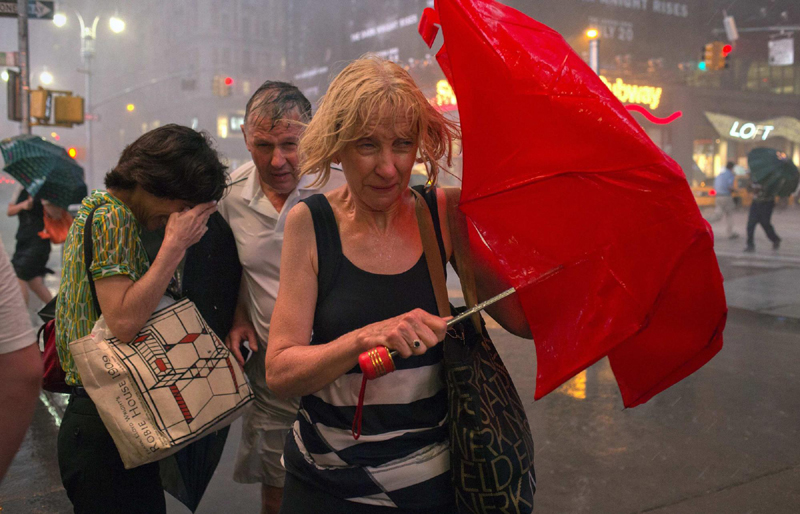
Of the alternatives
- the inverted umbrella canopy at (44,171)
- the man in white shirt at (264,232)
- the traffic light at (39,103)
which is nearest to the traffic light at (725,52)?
the inverted umbrella canopy at (44,171)

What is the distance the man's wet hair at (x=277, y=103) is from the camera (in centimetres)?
251

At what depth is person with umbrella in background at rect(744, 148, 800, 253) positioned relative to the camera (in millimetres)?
13961

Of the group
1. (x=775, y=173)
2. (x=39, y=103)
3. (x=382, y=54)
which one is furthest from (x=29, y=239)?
(x=775, y=173)

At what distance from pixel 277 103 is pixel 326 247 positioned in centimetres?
113

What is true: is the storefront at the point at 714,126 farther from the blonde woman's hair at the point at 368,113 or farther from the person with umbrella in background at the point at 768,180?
the blonde woman's hair at the point at 368,113

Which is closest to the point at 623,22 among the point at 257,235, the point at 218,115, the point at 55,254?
the point at 55,254

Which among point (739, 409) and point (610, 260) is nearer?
point (610, 260)

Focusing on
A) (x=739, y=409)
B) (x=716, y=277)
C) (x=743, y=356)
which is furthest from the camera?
(x=743, y=356)

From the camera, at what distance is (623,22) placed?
93.0 feet

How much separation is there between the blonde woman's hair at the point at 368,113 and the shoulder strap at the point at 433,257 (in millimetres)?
127

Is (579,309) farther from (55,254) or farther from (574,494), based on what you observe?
(55,254)

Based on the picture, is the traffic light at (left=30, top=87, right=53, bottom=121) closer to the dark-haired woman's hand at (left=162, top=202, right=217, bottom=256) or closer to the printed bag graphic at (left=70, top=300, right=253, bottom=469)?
the dark-haired woman's hand at (left=162, top=202, right=217, bottom=256)

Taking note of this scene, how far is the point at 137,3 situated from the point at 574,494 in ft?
225

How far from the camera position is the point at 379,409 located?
157 cm
